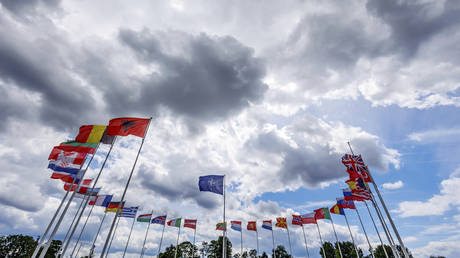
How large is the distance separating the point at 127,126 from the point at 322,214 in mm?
35500

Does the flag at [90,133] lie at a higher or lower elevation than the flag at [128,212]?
higher

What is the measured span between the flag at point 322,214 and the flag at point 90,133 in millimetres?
36594

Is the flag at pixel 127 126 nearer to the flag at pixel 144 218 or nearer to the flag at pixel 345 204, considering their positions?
the flag at pixel 144 218

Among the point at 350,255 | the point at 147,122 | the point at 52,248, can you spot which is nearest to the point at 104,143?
the point at 147,122

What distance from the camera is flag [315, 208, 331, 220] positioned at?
1452 inches

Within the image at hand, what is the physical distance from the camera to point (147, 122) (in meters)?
18.7

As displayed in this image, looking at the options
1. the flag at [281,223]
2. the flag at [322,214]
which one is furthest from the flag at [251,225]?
the flag at [322,214]

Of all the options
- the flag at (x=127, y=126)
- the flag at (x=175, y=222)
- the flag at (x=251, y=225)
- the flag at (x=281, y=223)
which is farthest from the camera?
the flag at (x=251, y=225)

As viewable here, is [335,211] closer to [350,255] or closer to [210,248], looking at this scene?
[350,255]

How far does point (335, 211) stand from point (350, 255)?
65373 millimetres

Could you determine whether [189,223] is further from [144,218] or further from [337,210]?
[337,210]

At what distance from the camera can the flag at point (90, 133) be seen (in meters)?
19.3

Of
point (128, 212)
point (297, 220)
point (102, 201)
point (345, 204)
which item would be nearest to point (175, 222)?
point (128, 212)

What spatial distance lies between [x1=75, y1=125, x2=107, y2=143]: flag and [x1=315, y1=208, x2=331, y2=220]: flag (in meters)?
36.6
